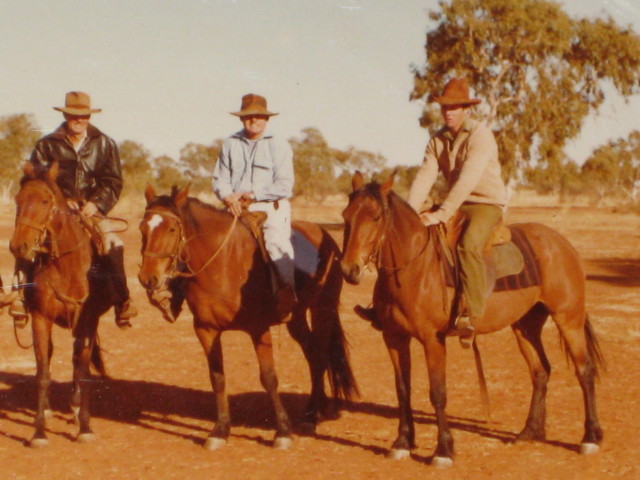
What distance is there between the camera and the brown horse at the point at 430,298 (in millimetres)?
6461

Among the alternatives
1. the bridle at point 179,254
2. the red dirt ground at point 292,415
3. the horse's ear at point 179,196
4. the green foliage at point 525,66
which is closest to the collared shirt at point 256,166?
the bridle at point 179,254

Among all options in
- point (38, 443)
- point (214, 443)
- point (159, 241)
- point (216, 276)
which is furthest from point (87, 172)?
point (214, 443)

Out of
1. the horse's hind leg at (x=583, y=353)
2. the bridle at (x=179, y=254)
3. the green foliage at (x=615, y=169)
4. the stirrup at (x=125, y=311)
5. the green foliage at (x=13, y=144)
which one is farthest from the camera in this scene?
the green foliage at (x=615, y=169)

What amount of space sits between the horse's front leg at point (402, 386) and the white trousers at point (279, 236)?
43.9 inches

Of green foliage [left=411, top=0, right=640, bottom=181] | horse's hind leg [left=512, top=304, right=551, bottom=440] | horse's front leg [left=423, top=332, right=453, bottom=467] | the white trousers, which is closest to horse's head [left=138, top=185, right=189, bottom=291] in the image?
the white trousers

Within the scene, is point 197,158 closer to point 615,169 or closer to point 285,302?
point 615,169

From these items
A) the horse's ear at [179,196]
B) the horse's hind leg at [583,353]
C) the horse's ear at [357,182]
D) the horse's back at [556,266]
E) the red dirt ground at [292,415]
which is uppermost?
the horse's ear at [357,182]

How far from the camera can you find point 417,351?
1213cm

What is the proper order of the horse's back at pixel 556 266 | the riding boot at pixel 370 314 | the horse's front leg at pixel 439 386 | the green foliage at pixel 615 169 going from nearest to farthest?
the horse's front leg at pixel 439 386 < the riding boot at pixel 370 314 < the horse's back at pixel 556 266 < the green foliage at pixel 615 169

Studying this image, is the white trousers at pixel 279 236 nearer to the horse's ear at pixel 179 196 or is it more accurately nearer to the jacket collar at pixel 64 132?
the horse's ear at pixel 179 196

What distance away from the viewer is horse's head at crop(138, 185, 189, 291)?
257 inches

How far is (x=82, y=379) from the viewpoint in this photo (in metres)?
7.88

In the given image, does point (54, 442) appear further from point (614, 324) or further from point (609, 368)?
point (614, 324)

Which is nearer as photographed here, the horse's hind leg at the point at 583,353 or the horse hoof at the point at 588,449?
the horse hoof at the point at 588,449
